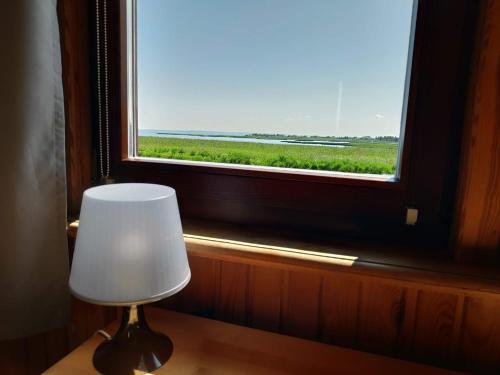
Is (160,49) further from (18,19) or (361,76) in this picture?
(361,76)

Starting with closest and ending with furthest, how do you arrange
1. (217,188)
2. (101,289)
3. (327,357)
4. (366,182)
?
1. (101,289)
2. (327,357)
3. (366,182)
4. (217,188)

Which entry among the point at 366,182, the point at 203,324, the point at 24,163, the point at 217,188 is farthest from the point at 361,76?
the point at 24,163

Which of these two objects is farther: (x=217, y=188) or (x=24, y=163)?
(x=217, y=188)

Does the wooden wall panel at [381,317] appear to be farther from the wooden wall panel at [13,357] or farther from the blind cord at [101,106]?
the wooden wall panel at [13,357]

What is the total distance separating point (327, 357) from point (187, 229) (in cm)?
48

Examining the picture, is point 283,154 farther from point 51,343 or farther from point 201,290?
point 51,343

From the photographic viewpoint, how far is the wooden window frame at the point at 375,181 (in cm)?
82

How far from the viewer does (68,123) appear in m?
1.08

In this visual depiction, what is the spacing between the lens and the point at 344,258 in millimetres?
813

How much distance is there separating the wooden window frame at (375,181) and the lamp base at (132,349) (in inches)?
15.0

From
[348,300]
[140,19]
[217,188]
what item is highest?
[140,19]

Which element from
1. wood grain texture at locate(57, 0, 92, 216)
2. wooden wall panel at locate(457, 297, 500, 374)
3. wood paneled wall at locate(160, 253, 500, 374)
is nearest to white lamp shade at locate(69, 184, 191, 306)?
wood paneled wall at locate(160, 253, 500, 374)

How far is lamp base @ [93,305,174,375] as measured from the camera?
73 centimetres

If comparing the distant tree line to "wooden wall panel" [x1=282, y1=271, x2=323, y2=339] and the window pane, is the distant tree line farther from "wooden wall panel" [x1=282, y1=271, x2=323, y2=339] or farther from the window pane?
"wooden wall panel" [x1=282, y1=271, x2=323, y2=339]
